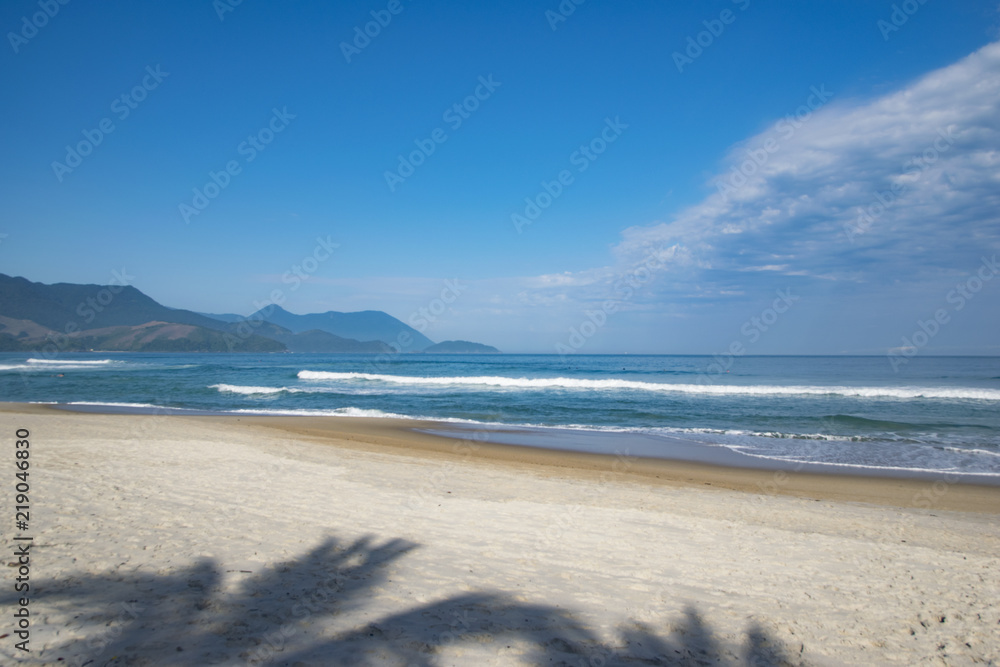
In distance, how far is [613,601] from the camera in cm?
406

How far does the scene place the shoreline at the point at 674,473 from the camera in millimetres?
9086

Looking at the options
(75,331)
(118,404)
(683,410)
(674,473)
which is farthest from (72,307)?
(674,473)

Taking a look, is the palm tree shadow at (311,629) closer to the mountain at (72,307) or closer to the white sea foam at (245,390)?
the white sea foam at (245,390)

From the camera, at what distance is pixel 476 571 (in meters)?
4.52

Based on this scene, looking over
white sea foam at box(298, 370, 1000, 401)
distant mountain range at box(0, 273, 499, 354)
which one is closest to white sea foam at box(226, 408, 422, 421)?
white sea foam at box(298, 370, 1000, 401)

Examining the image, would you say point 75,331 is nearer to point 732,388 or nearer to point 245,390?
point 245,390

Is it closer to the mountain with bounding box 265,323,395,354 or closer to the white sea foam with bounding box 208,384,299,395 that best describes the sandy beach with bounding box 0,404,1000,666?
the white sea foam with bounding box 208,384,299,395

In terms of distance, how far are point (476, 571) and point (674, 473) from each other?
7378mm

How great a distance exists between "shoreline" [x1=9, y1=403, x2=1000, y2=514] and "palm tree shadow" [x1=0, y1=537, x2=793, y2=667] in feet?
20.3

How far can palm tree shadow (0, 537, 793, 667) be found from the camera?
2920mm

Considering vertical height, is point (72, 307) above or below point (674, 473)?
above

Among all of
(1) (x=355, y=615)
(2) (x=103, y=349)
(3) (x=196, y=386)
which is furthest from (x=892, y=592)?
(2) (x=103, y=349)

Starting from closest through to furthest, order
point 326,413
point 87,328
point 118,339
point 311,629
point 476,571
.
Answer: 1. point 311,629
2. point 476,571
3. point 326,413
4. point 118,339
5. point 87,328

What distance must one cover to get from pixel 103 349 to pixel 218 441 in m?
147
